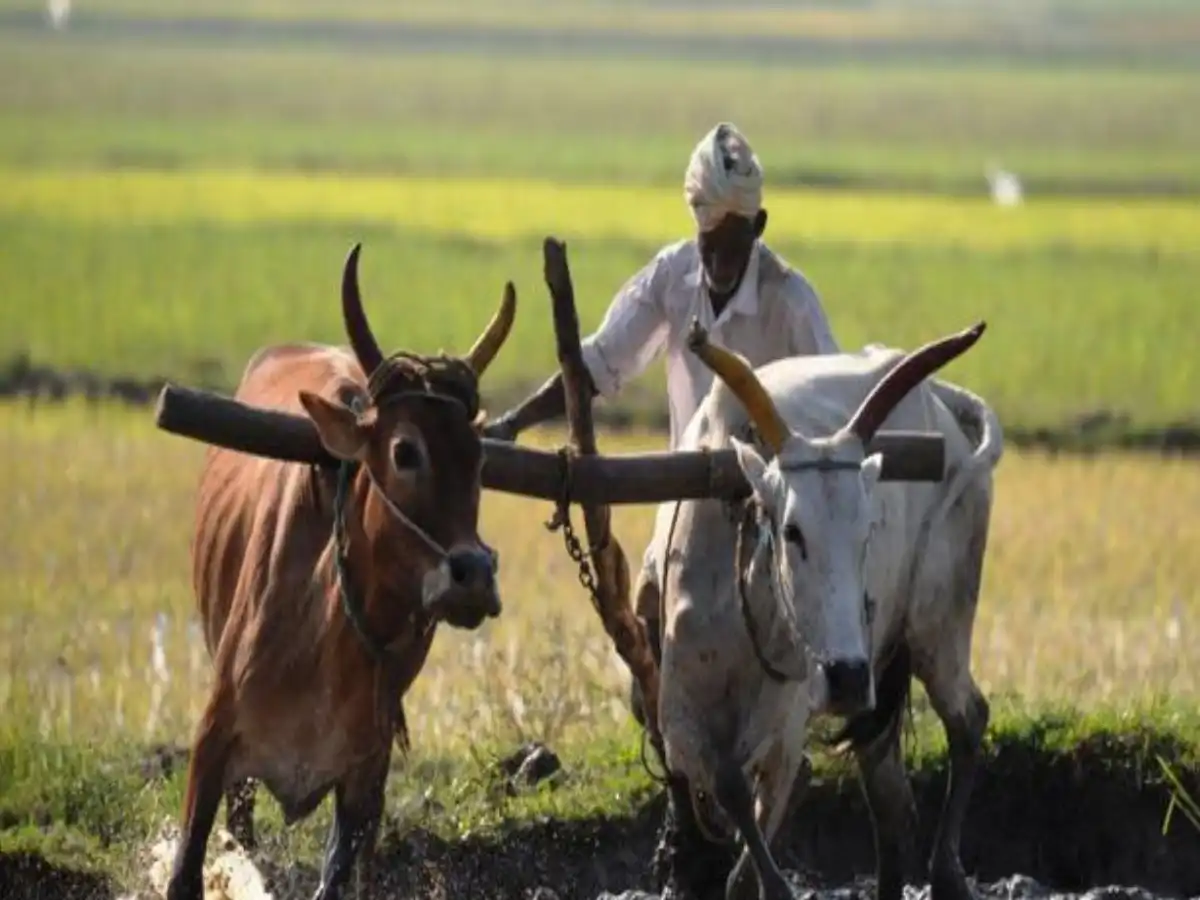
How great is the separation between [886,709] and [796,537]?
64.1 inches

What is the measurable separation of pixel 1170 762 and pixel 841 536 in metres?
2.97

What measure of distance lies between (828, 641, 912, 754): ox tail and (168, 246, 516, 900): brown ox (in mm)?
1277

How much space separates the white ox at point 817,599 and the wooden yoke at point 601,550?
20 cm

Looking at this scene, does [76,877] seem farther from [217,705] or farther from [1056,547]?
[1056,547]

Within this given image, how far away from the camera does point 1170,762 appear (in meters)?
9.45

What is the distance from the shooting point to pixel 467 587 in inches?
263

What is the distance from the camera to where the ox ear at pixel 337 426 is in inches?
274

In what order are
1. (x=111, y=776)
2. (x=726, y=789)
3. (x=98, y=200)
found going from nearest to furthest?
(x=726, y=789)
(x=111, y=776)
(x=98, y=200)

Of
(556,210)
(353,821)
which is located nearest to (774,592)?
(353,821)

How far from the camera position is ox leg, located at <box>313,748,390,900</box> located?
7.55 meters

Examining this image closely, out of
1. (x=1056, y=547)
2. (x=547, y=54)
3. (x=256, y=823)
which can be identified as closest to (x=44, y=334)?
(x=1056, y=547)

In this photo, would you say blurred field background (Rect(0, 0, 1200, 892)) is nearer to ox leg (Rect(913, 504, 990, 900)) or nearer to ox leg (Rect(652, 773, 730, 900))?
ox leg (Rect(652, 773, 730, 900))

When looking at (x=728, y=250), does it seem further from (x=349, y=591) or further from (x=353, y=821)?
(x=353, y=821)

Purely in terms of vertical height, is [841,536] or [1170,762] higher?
[841,536]
